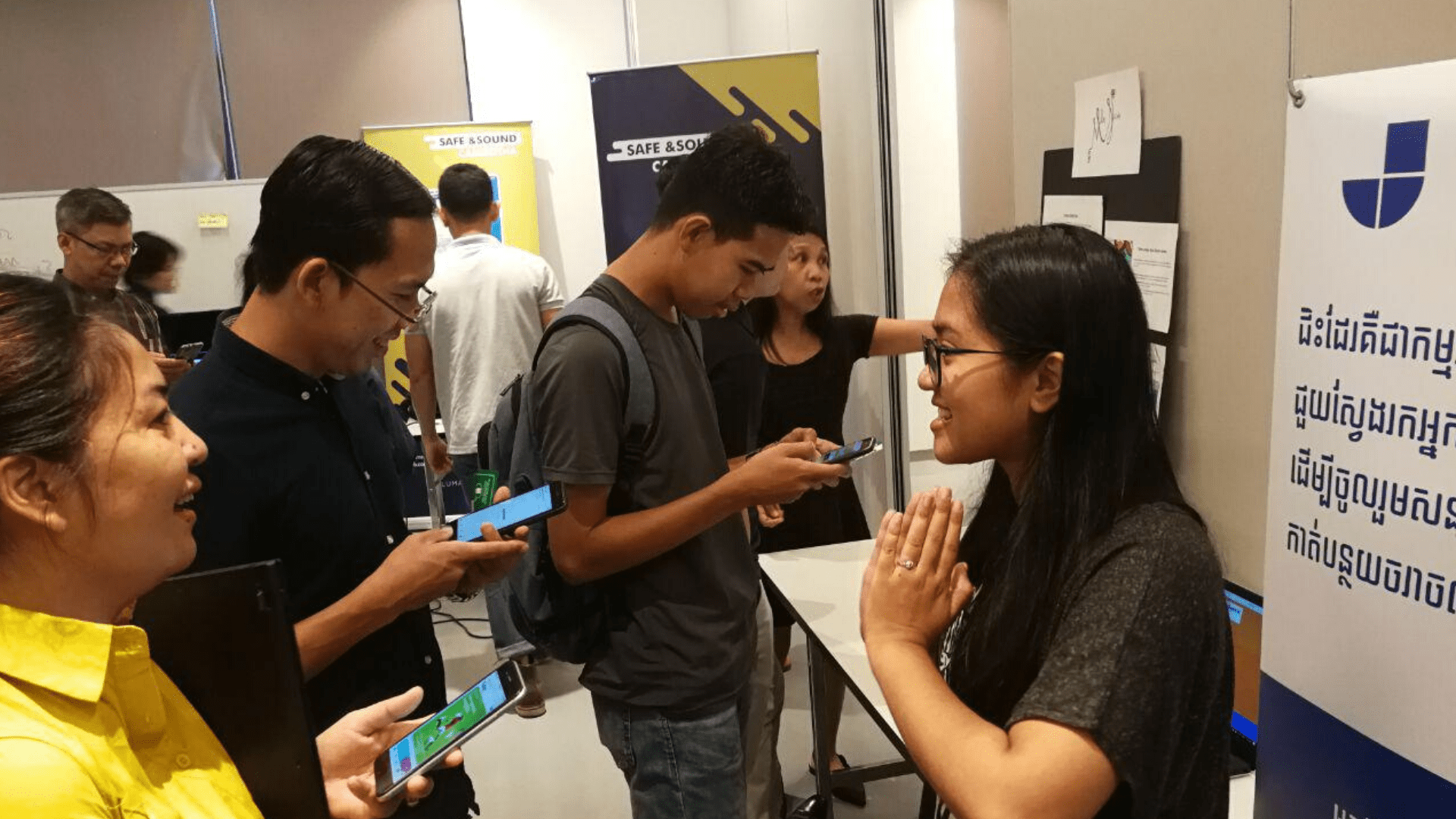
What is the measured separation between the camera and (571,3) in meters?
6.09

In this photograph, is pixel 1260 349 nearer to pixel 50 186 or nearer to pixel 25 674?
pixel 25 674

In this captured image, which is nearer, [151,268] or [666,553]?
[666,553]

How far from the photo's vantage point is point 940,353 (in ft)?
4.00

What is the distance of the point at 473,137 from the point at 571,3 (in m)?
1.13

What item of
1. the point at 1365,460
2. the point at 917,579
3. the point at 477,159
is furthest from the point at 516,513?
the point at 477,159

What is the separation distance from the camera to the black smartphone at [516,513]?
1.49 metres

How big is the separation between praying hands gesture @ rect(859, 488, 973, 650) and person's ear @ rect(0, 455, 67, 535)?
2.66ft

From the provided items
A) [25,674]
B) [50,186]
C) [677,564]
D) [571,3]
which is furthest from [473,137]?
[25,674]

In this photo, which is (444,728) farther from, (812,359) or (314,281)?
(812,359)

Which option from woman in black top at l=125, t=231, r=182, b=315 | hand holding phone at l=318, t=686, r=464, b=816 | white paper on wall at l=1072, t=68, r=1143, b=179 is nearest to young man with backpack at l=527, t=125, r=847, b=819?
hand holding phone at l=318, t=686, r=464, b=816

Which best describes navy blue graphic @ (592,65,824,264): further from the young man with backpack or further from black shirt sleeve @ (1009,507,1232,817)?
black shirt sleeve @ (1009,507,1232,817)

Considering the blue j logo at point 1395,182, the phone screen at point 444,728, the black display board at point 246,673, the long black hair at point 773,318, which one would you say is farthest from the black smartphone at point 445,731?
the long black hair at point 773,318

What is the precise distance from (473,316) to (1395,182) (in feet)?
10.9

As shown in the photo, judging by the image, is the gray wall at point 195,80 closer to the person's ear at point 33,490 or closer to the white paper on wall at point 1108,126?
the white paper on wall at point 1108,126
